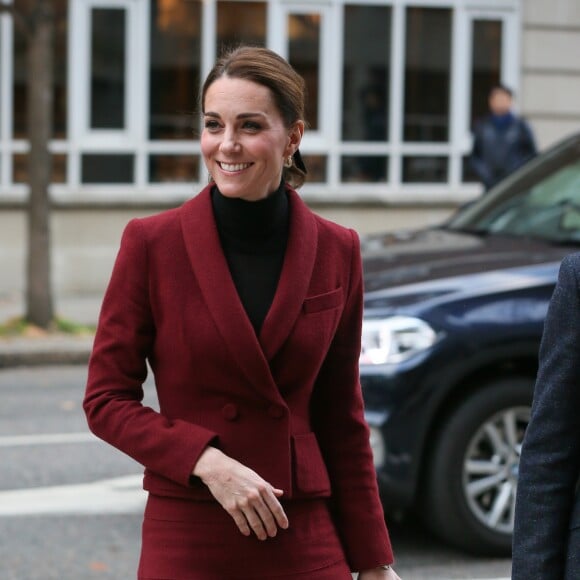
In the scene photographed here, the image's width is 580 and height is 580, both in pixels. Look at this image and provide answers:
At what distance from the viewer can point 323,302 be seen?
10.00 ft

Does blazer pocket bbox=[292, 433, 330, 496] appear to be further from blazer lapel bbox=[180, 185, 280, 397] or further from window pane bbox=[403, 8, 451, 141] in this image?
window pane bbox=[403, 8, 451, 141]

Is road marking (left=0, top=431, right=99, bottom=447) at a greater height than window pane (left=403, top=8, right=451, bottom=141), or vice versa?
window pane (left=403, top=8, right=451, bottom=141)

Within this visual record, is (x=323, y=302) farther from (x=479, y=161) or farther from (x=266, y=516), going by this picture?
(x=479, y=161)

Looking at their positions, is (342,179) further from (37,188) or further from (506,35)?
(37,188)

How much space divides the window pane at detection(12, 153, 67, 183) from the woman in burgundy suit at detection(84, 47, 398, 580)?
14405 millimetres

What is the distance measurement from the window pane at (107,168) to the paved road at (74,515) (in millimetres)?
7847

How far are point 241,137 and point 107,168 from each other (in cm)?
1479

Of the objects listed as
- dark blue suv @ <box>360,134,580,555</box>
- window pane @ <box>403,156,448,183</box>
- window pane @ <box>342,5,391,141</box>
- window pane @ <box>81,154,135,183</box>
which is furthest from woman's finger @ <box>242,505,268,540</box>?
window pane @ <box>403,156,448,183</box>

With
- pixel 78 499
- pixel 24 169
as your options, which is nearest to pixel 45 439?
pixel 78 499

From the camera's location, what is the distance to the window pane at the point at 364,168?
724 inches

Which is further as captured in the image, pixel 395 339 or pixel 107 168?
pixel 107 168

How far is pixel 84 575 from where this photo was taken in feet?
19.8

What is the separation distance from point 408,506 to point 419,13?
13.1m

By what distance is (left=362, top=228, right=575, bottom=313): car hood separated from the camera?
6312 millimetres
